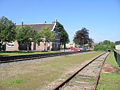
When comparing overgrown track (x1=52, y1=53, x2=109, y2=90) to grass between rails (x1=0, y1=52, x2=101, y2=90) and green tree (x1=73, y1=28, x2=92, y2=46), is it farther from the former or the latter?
green tree (x1=73, y1=28, x2=92, y2=46)

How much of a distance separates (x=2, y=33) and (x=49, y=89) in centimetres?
2707

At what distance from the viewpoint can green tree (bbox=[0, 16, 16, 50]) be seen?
32.0 metres

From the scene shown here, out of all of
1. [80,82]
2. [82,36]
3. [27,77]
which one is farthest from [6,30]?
[82,36]

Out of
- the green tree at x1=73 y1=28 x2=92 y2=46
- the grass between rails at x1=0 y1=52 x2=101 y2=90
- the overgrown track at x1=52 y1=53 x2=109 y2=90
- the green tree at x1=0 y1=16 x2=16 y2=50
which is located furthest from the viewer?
the green tree at x1=73 y1=28 x2=92 y2=46

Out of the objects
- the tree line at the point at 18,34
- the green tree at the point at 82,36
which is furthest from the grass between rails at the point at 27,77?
the green tree at the point at 82,36

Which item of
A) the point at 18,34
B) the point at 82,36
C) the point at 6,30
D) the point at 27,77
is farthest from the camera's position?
the point at 82,36

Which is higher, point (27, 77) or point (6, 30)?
point (6, 30)

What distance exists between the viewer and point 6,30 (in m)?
32.5

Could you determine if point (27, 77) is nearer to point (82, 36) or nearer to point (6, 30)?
point (6, 30)

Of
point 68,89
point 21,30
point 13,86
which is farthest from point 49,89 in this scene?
point 21,30

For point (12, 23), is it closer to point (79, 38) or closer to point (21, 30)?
point (21, 30)

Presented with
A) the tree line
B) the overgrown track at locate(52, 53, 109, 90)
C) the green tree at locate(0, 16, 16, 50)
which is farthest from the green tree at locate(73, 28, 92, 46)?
the overgrown track at locate(52, 53, 109, 90)

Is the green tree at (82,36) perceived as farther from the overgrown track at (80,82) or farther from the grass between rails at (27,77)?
the overgrown track at (80,82)

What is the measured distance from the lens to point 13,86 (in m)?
7.58
